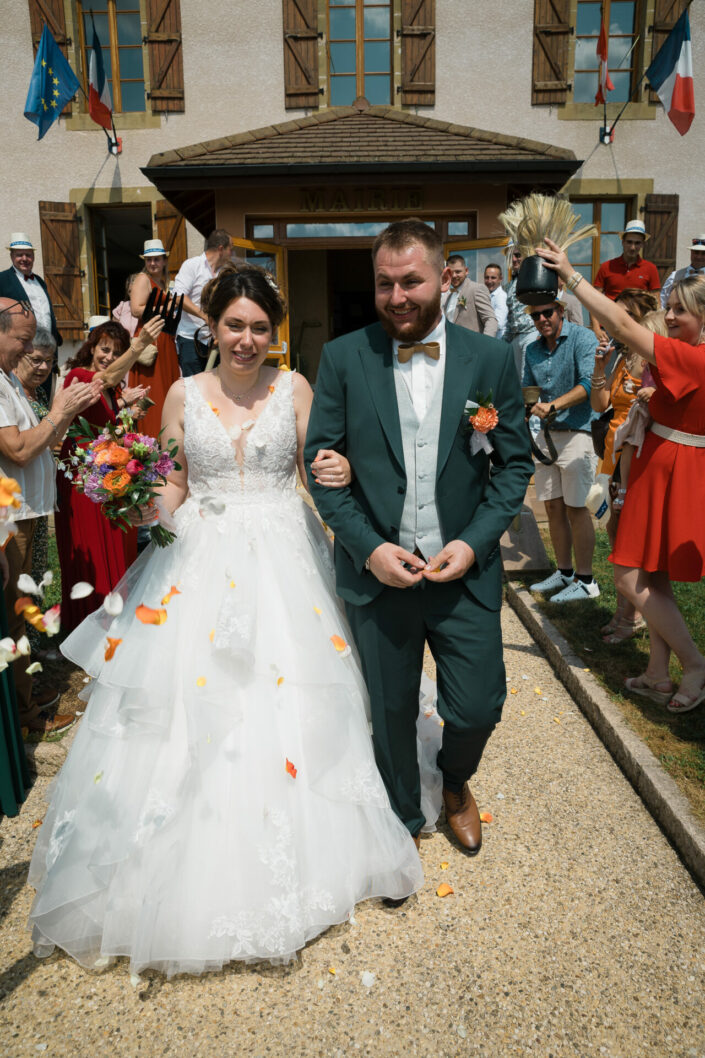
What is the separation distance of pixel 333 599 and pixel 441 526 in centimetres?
61

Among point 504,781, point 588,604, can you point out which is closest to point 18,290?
point 588,604

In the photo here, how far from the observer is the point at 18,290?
8.59 metres

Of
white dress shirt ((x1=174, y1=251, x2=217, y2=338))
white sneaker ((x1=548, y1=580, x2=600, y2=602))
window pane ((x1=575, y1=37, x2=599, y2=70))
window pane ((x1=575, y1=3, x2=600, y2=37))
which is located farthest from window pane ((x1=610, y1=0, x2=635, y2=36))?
white sneaker ((x1=548, y1=580, x2=600, y2=602))

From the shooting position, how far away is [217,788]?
2594 mm

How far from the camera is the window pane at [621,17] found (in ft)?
41.7

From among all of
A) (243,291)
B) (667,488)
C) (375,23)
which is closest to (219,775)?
(243,291)

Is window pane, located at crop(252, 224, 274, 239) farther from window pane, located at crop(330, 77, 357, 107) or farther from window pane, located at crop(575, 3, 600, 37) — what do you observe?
window pane, located at crop(575, 3, 600, 37)

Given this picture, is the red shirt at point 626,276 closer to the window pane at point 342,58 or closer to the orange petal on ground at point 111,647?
the window pane at point 342,58

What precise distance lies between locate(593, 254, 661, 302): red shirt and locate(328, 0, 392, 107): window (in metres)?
5.30

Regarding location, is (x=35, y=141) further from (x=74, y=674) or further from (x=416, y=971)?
(x=416, y=971)

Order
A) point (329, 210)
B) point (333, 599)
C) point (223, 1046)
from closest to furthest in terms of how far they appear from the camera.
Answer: point (223, 1046) → point (333, 599) → point (329, 210)

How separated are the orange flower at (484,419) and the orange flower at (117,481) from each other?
1.34 meters

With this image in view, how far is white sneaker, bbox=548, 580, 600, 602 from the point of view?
593 centimetres

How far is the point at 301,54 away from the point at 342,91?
2.85 feet
